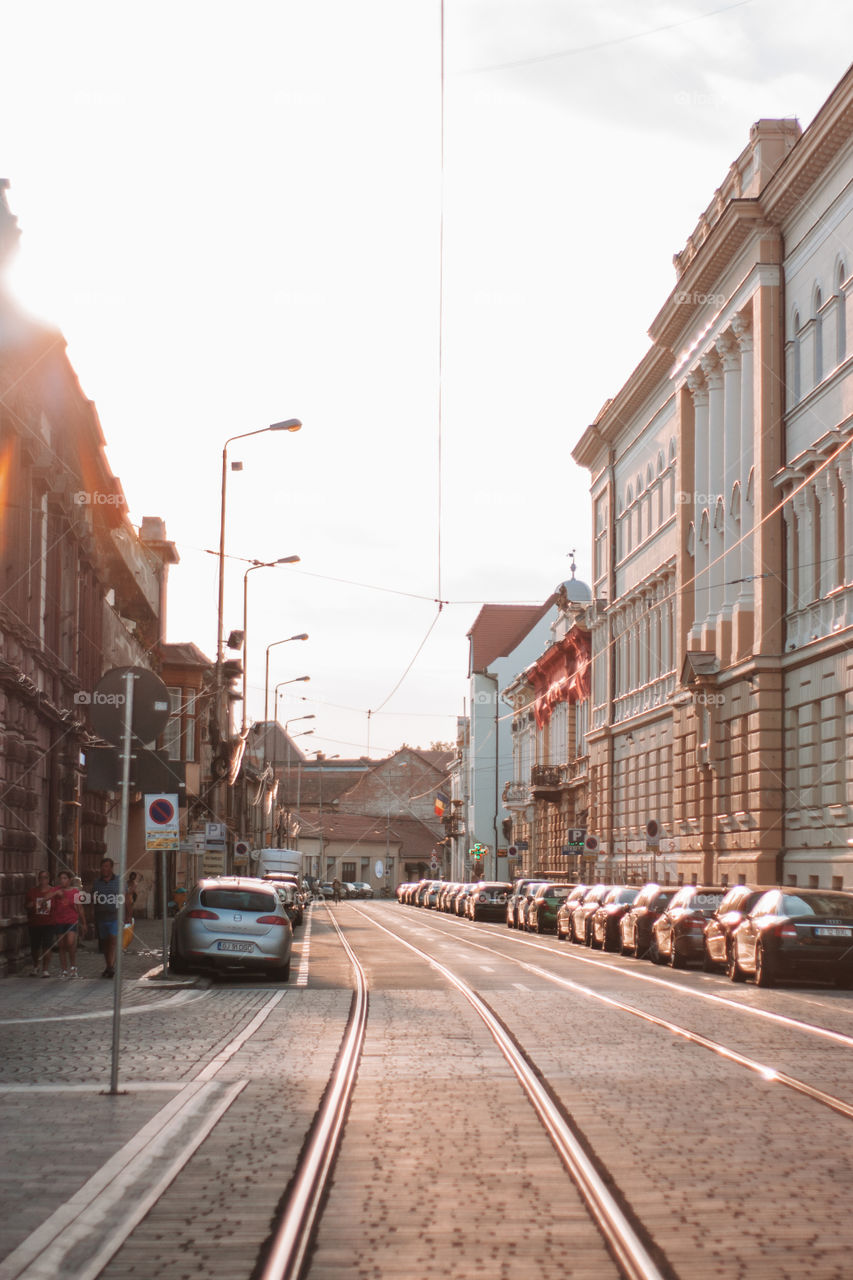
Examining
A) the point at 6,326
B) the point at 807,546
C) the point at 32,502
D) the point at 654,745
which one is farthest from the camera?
the point at 654,745

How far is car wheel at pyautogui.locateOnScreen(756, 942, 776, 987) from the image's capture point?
77.0 feet

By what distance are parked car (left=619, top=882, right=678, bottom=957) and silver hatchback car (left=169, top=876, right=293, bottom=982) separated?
979 centimetres

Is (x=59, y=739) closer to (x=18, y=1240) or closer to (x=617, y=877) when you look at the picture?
(x=18, y=1240)

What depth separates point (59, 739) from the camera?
3005 cm

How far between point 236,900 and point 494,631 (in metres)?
99.4

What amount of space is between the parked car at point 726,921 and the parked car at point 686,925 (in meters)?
0.65

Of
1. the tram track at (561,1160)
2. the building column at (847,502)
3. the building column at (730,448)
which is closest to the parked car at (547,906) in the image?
the building column at (730,448)

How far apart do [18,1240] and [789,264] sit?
35888 mm

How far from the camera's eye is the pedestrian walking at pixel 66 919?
23.7 metres

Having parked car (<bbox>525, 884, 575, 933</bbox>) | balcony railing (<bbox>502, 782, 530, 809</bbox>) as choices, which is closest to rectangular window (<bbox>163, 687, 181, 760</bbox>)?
parked car (<bbox>525, 884, 575, 933</bbox>)

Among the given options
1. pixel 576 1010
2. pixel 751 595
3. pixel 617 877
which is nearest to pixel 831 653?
pixel 751 595

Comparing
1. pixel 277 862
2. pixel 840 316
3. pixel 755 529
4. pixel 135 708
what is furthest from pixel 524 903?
pixel 135 708

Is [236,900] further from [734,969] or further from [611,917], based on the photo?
[611,917]

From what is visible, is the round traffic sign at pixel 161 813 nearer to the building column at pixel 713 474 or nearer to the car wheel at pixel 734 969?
the car wheel at pixel 734 969
